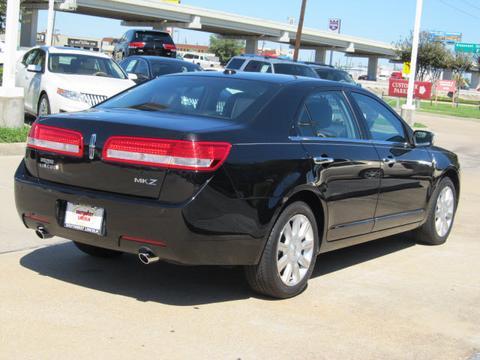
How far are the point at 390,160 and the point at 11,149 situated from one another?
6675 mm

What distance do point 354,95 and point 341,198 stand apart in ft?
3.53

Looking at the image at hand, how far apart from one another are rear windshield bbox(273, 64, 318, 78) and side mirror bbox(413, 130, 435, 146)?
11856 mm

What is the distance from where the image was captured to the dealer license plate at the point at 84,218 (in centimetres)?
478

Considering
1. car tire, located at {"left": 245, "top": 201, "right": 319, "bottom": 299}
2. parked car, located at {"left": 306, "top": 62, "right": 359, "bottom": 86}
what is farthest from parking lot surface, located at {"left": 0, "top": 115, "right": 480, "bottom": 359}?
parked car, located at {"left": 306, "top": 62, "right": 359, "bottom": 86}

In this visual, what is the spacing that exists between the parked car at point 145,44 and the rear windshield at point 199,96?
1136 inches

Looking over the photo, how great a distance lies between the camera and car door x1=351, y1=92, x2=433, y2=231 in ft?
20.7

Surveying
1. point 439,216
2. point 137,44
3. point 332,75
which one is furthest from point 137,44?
point 439,216

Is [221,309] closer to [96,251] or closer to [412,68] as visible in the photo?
[96,251]

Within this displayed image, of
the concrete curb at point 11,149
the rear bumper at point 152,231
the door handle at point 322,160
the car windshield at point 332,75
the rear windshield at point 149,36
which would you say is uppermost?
the rear windshield at point 149,36

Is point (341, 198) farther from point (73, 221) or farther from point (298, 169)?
point (73, 221)

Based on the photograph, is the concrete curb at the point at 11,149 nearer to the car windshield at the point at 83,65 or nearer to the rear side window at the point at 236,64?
the car windshield at the point at 83,65

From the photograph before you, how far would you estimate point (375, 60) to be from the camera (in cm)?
11869

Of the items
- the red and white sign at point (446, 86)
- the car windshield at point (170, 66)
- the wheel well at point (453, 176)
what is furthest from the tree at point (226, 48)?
the wheel well at point (453, 176)

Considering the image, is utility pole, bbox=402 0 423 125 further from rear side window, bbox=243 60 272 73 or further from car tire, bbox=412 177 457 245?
car tire, bbox=412 177 457 245
